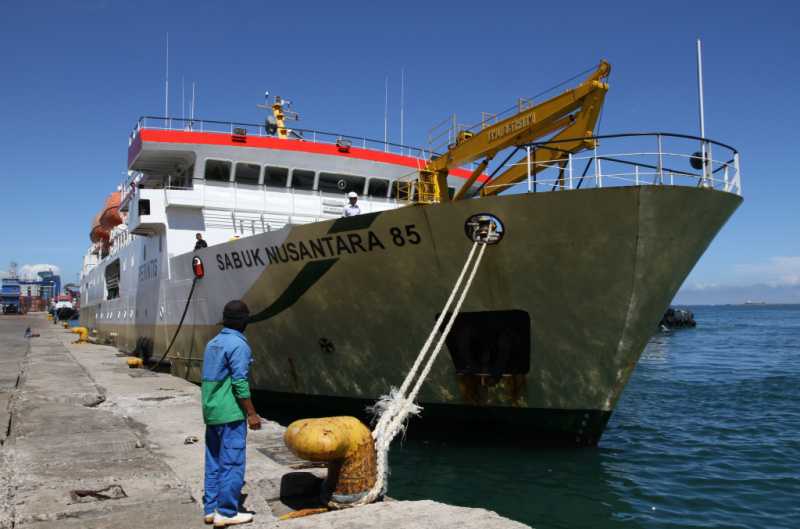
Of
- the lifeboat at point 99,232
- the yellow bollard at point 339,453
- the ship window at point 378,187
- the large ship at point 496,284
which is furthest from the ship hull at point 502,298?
the lifeboat at point 99,232

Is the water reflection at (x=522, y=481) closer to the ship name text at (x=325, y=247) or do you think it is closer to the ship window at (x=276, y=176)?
the ship name text at (x=325, y=247)

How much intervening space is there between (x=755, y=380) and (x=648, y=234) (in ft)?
48.0

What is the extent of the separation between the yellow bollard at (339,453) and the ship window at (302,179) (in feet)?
32.5

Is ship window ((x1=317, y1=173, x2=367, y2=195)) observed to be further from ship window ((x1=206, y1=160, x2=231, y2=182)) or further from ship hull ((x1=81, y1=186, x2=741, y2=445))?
ship hull ((x1=81, y1=186, x2=741, y2=445))

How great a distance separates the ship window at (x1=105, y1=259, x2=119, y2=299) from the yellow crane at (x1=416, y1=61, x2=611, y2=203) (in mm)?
15082

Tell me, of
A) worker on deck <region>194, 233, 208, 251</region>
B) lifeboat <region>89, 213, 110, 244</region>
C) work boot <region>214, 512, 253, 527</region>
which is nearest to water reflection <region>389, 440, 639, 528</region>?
work boot <region>214, 512, 253, 527</region>

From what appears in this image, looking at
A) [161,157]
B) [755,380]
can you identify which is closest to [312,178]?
[161,157]

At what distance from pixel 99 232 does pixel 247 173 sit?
1822 cm

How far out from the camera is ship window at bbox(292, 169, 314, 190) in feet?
46.3

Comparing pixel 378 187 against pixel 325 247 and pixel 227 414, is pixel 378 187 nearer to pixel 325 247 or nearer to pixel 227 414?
pixel 325 247

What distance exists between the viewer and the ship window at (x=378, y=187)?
47.6 feet

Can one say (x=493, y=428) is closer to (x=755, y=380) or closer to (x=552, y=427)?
(x=552, y=427)

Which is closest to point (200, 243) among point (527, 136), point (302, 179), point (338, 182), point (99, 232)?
point (302, 179)

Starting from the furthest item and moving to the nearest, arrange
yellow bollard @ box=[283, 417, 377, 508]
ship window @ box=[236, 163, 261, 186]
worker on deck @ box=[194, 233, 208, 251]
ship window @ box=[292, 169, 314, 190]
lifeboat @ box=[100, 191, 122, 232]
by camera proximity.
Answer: lifeboat @ box=[100, 191, 122, 232] → ship window @ box=[292, 169, 314, 190] → ship window @ box=[236, 163, 261, 186] → worker on deck @ box=[194, 233, 208, 251] → yellow bollard @ box=[283, 417, 377, 508]
